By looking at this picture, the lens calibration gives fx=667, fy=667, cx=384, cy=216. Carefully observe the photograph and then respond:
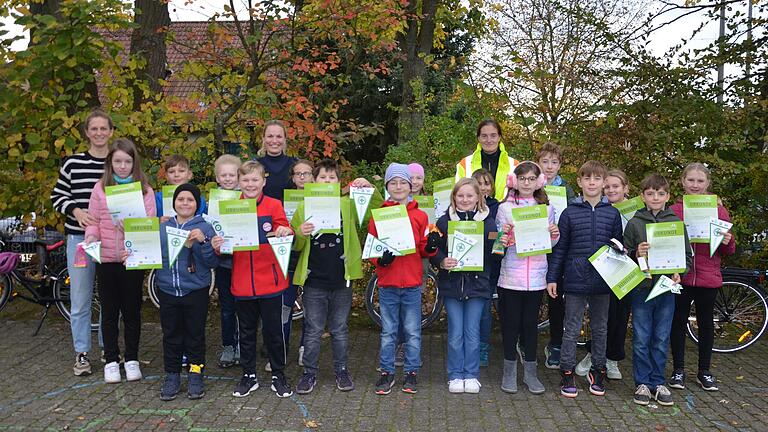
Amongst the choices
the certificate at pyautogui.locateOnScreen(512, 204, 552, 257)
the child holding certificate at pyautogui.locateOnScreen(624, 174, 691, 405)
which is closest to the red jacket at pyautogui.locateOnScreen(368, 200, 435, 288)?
the certificate at pyautogui.locateOnScreen(512, 204, 552, 257)

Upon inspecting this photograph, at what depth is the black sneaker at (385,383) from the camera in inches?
208

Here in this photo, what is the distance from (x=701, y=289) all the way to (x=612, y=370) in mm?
997

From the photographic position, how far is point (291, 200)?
543cm

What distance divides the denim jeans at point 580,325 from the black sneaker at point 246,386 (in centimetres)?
247

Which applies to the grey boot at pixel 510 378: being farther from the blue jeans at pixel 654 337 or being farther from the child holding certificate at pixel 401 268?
the blue jeans at pixel 654 337

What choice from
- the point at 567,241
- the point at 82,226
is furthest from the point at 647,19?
the point at 82,226

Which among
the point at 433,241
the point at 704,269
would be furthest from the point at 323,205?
the point at 704,269

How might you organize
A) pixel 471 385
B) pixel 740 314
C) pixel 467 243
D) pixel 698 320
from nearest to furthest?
pixel 467 243
pixel 471 385
pixel 698 320
pixel 740 314

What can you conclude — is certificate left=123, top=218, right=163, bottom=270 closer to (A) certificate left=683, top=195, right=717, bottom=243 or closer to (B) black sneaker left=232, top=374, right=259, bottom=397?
(B) black sneaker left=232, top=374, right=259, bottom=397

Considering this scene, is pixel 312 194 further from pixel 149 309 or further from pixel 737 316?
pixel 737 316

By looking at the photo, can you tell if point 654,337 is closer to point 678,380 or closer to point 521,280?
point 678,380

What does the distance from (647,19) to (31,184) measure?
24.3ft

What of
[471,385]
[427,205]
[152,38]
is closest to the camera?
[471,385]

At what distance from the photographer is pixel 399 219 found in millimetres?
5035
